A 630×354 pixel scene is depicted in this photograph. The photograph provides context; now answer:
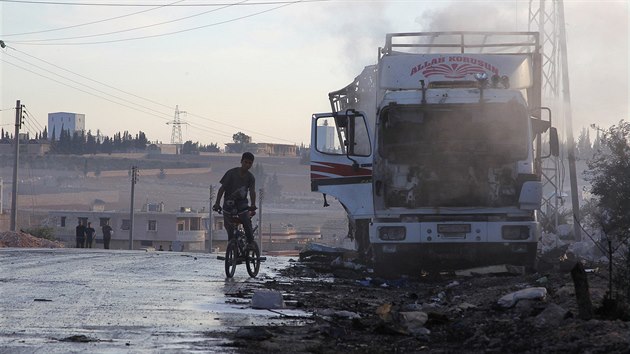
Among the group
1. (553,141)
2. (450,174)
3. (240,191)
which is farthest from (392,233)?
(553,141)

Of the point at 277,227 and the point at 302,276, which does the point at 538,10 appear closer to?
the point at 302,276

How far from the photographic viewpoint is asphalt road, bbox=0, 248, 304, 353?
7789 millimetres

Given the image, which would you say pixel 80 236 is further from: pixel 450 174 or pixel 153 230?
pixel 153 230

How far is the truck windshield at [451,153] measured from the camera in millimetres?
16953

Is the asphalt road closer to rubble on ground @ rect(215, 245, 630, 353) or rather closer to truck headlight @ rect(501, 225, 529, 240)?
rubble on ground @ rect(215, 245, 630, 353)

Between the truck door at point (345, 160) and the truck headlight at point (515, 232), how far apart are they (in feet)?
7.21

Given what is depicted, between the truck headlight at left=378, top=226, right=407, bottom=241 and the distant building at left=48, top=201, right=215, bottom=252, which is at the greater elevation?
the distant building at left=48, top=201, right=215, bottom=252

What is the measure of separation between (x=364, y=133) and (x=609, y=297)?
9491 millimetres

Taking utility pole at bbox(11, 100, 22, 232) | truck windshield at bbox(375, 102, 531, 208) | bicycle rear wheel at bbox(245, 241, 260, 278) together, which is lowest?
bicycle rear wheel at bbox(245, 241, 260, 278)

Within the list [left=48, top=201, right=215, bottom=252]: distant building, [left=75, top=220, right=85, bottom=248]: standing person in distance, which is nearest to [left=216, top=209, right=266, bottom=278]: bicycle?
[left=75, top=220, right=85, bottom=248]: standing person in distance

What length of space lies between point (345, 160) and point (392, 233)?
199cm

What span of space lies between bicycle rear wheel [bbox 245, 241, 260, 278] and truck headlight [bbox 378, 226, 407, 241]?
2.00 meters

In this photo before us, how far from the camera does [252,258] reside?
1653cm

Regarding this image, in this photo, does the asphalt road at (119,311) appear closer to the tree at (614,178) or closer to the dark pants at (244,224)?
the dark pants at (244,224)
